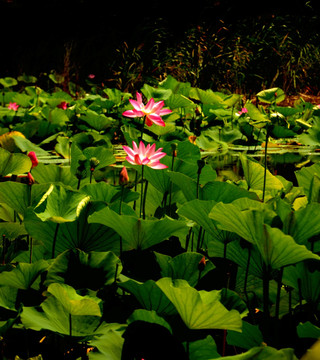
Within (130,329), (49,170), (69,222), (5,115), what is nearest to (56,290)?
(130,329)

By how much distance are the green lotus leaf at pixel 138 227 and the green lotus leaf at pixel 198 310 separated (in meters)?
0.17

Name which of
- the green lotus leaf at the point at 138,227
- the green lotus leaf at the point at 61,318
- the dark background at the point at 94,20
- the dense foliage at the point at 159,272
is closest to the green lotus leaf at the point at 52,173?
the dense foliage at the point at 159,272

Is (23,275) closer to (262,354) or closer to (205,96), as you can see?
(262,354)

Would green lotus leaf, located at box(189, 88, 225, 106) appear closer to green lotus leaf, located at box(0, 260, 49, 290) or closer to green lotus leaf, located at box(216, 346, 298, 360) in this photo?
green lotus leaf, located at box(0, 260, 49, 290)

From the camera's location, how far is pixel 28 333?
0.74 metres

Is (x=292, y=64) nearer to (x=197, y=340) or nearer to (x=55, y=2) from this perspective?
(x=55, y=2)

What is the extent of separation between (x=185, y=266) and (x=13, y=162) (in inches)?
23.8

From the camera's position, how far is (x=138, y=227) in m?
0.74

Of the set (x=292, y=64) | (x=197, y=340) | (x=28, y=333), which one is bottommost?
(x=292, y=64)

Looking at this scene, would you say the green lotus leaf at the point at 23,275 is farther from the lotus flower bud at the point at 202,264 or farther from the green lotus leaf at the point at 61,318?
the lotus flower bud at the point at 202,264

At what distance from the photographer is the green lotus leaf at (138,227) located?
0.72m

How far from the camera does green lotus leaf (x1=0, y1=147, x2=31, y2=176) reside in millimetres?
1118

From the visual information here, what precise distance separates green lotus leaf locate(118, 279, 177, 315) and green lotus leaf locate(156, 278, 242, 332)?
0.21 ft

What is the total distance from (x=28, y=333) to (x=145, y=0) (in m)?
7.94
